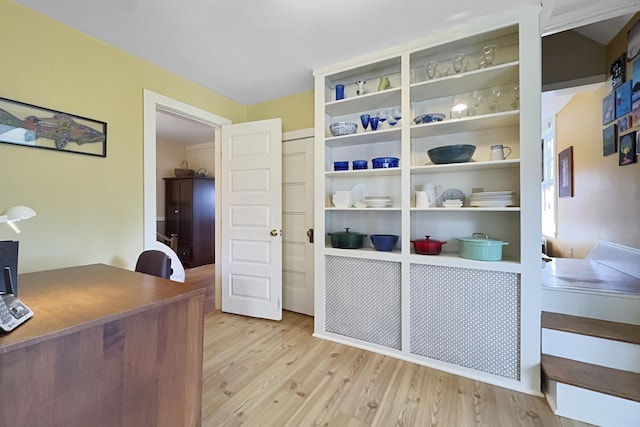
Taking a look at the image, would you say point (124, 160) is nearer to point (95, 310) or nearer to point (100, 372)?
point (95, 310)

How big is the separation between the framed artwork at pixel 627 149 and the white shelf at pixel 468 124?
1.12 meters

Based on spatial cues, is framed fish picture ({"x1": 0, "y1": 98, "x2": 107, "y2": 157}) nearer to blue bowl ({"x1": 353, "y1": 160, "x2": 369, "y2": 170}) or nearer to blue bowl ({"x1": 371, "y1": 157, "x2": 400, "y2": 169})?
blue bowl ({"x1": 353, "y1": 160, "x2": 369, "y2": 170})

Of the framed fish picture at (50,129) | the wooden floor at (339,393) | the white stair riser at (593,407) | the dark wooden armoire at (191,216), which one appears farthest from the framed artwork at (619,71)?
the dark wooden armoire at (191,216)

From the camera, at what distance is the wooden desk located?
771 mm

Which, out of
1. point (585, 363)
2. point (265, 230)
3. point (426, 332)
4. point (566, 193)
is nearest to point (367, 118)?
point (265, 230)

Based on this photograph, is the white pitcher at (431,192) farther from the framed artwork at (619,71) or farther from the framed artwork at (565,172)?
the framed artwork at (565,172)

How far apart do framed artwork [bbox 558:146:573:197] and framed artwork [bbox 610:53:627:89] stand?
134 centimetres

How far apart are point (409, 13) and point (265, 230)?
6.99 feet

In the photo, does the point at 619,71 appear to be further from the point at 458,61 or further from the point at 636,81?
the point at 458,61

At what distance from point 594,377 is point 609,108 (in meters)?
2.49

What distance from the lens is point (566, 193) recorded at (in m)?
3.77

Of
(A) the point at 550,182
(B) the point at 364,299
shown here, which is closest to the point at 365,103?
(B) the point at 364,299

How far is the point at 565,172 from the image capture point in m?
3.79

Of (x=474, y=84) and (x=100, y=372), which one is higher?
(x=474, y=84)
